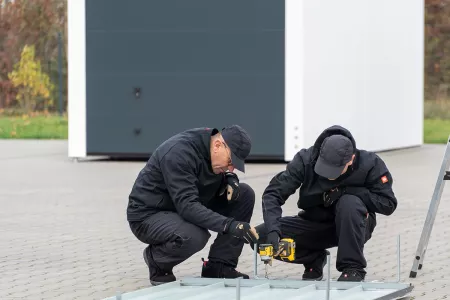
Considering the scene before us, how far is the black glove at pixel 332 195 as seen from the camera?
8.04 m

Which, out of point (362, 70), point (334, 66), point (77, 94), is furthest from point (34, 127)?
point (334, 66)

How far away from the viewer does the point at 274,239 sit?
7.64m

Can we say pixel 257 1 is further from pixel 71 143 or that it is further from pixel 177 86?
pixel 71 143

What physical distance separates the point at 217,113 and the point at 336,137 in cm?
1272

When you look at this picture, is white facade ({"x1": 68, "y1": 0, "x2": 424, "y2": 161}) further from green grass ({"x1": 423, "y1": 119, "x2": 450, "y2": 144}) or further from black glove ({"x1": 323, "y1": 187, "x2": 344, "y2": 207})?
black glove ({"x1": 323, "y1": 187, "x2": 344, "y2": 207})

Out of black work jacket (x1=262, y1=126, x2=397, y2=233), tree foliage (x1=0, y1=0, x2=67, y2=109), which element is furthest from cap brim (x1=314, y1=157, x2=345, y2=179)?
tree foliage (x1=0, y1=0, x2=67, y2=109)

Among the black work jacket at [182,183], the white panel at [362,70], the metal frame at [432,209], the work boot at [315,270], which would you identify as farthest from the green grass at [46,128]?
the black work jacket at [182,183]

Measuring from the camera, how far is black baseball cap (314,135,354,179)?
24.9 feet

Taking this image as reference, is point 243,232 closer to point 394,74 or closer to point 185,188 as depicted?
point 185,188

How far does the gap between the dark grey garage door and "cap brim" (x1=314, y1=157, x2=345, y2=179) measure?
1244cm

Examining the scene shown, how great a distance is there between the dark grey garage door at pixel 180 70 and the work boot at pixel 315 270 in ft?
38.3

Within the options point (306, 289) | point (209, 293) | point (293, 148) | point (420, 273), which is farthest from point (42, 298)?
point (293, 148)

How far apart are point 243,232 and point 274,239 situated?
0.78 ft

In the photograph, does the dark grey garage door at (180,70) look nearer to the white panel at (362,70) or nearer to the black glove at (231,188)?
the white panel at (362,70)
